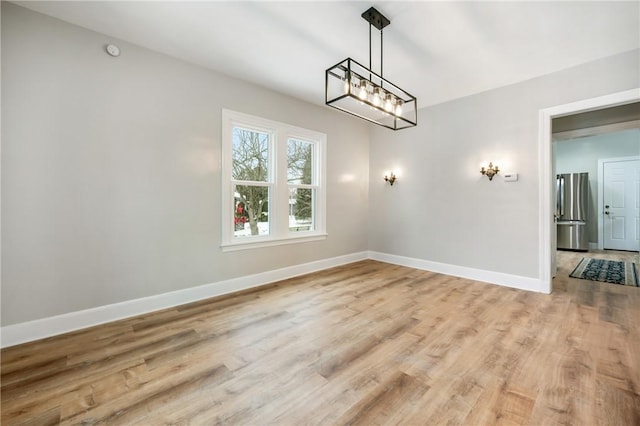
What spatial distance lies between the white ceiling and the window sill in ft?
7.47

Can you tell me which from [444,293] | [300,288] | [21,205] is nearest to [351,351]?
[300,288]

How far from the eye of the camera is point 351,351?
214 cm

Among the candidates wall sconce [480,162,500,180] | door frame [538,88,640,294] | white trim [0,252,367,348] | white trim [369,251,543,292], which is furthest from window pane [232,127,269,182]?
door frame [538,88,640,294]

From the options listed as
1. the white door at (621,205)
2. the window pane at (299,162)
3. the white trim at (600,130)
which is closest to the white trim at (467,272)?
the window pane at (299,162)

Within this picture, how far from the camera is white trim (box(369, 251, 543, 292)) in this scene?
368 cm

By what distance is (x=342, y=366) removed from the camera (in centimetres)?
194

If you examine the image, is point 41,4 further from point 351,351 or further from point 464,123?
point 464,123

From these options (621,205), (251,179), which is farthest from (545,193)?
(621,205)

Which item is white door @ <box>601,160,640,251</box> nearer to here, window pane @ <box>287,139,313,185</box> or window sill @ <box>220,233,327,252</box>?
window sill @ <box>220,233,327,252</box>

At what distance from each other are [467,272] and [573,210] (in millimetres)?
5241

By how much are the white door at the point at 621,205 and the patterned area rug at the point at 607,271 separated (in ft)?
6.75

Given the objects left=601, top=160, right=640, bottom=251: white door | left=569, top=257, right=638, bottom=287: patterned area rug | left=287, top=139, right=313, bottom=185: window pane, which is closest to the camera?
left=569, top=257, right=638, bottom=287: patterned area rug

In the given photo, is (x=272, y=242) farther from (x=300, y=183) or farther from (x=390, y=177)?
(x=390, y=177)

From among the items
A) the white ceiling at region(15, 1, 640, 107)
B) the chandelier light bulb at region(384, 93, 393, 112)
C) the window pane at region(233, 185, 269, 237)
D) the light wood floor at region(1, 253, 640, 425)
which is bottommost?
the light wood floor at region(1, 253, 640, 425)
